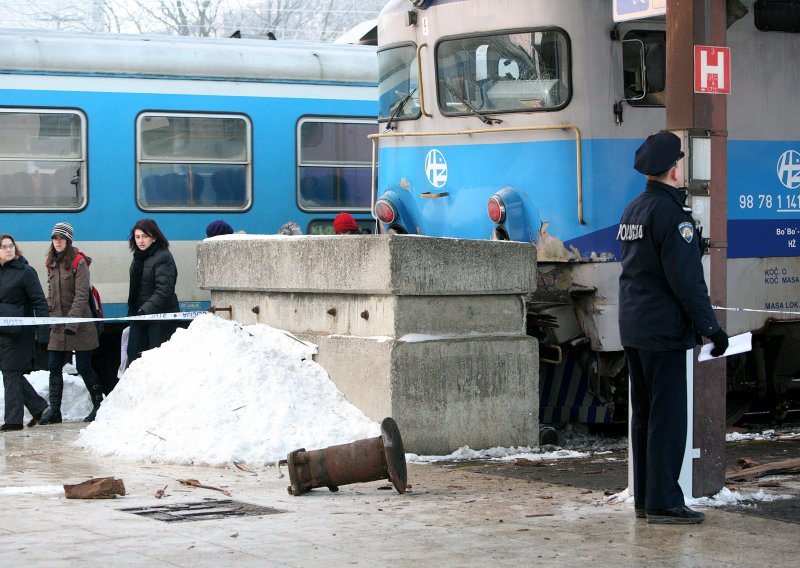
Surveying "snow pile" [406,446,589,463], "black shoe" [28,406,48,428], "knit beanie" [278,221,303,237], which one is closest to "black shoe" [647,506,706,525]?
"snow pile" [406,446,589,463]

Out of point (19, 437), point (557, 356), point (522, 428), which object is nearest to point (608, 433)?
point (557, 356)

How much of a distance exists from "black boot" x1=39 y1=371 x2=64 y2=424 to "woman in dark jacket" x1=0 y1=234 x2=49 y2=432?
0.07m

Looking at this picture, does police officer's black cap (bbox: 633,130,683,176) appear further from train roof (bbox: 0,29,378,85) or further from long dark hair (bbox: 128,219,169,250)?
train roof (bbox: 0,29,378,85)

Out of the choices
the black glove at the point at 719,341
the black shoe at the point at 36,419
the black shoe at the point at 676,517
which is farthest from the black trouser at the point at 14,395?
the black glove at the point at 719,341

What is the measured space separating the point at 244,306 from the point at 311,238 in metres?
1.25

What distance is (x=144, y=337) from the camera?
12648 mm

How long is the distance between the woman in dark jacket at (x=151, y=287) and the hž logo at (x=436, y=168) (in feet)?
8.46

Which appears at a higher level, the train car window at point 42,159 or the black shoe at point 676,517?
the train car window at point 42,159

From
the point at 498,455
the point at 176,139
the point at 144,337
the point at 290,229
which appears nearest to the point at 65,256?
the point at 144,337

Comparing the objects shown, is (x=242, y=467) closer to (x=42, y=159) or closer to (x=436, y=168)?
(x=436, y=168)

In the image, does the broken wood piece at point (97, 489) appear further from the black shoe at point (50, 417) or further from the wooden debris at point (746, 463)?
the black shoe at point (50, 417)

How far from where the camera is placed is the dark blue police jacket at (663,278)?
7082mm

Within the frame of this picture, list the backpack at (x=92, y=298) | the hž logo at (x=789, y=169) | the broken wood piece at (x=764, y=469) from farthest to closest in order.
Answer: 1. the backpack at (x=92, y=298)
2. the hž logo at (x=789, y=169)
3. the broken wood piece at (x=764, y=469)

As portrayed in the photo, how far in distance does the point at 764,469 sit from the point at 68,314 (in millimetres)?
6637
